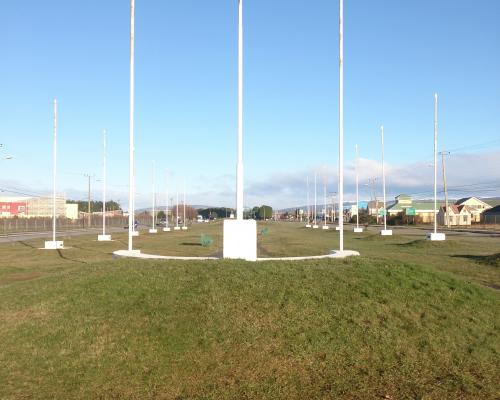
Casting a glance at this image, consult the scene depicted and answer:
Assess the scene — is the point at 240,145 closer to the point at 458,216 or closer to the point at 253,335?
the point at 253,335

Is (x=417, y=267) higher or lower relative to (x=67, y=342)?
higher

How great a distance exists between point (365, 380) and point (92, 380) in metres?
3.81

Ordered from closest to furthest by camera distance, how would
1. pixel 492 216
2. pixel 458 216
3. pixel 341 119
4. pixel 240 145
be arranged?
pixel 240 145, pixel 341 119, pixel 492 216, pixel 458 216

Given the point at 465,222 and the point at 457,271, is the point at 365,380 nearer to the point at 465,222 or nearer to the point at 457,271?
the point at 457,271

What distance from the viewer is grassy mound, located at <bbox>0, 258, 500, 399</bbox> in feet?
23.2

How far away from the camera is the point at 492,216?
344 feet

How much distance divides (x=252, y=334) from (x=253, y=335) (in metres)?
0.04

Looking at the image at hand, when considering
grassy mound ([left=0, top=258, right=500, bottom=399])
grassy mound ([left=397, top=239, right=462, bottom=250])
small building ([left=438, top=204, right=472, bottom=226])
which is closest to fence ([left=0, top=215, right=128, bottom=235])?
grassy mound ([left=397, top=239, right=462, bottom=250])

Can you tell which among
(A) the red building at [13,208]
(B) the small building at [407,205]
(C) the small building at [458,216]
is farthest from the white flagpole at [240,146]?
(B) the small building at [407,205]

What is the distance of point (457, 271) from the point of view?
2066cm

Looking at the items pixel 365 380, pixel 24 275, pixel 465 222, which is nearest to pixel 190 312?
pixel 365 380

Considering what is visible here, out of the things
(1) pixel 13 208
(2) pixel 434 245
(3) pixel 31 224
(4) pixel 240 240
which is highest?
(1) pixel 13 208

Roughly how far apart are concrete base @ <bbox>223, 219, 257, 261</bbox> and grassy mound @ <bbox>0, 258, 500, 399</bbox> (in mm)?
2388

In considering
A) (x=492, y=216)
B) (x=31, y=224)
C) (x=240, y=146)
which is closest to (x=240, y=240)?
(x=240, y=146)
